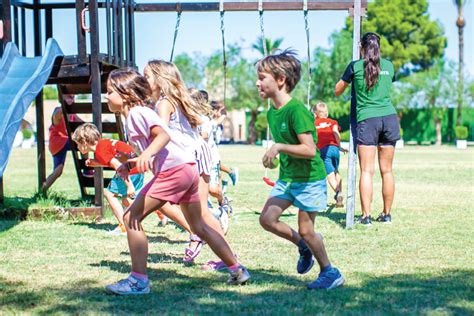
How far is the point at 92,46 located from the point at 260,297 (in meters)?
5.42

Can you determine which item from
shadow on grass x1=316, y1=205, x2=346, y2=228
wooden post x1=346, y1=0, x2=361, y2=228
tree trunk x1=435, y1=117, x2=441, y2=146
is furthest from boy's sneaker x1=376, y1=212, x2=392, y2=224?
tree trunk x1=435, y1=117, x2=441, y2=146

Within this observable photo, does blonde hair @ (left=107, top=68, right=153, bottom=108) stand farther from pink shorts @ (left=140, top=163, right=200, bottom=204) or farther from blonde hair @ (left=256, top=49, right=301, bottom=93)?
blonde hair @ (left=256, top=49, right=301, bottom=93)

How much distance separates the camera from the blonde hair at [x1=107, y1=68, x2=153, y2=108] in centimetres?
521

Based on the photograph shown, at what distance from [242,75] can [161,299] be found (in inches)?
2315

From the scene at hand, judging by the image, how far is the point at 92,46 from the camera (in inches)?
367

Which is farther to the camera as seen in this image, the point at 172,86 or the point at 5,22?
the point at 5,22

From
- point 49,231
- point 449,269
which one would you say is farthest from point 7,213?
point 449,269

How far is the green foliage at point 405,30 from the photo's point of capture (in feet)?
210

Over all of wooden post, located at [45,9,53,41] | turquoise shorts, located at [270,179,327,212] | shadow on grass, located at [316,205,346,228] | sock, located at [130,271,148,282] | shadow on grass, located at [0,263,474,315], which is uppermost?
wooden post, located at [45,9,53,41]

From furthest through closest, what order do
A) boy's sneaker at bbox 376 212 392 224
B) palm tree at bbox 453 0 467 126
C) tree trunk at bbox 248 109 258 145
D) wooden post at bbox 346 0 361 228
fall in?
tree trunk at bbox 248 109 258 145
palm tree at bbox 453 0 467 126
boy's sneaker at bbox 376 212 392 224
wooden post at bbox 346 0 361 228

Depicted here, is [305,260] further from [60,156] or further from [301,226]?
[60,156]

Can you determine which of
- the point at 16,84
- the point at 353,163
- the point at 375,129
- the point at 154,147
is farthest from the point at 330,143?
the point at 154,147

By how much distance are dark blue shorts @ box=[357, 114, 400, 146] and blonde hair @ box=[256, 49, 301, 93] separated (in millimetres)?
3489

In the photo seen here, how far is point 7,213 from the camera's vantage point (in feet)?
30.9
